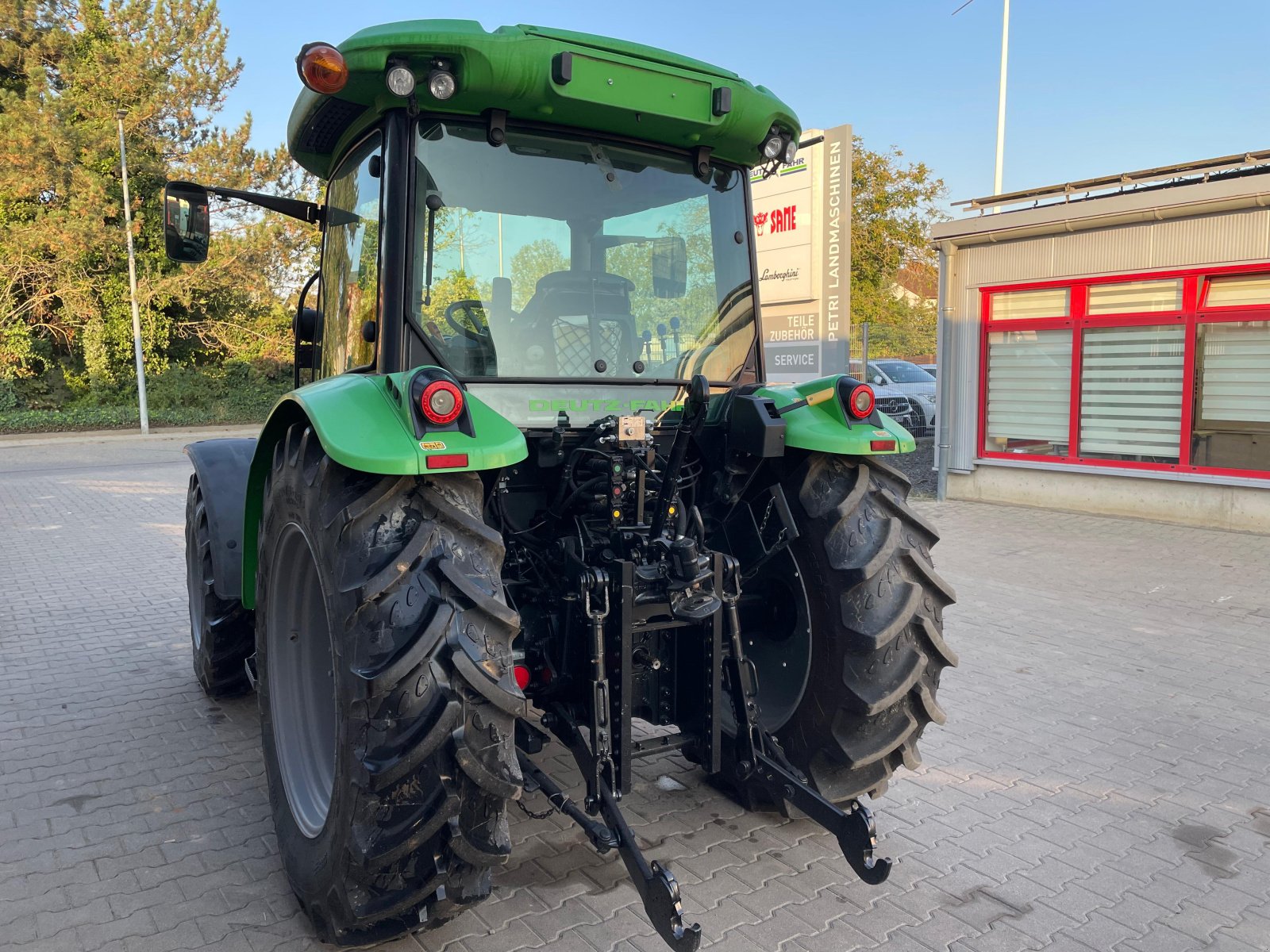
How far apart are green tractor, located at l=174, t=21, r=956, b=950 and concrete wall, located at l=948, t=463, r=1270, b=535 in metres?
7.72

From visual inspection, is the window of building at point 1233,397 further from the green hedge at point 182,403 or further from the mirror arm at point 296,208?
the green hedge at point 182,403

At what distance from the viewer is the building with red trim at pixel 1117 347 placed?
9211 millimetres

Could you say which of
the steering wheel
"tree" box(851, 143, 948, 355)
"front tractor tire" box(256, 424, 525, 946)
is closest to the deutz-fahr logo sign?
the steering wheel

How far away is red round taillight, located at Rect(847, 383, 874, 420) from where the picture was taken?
3.29 metres

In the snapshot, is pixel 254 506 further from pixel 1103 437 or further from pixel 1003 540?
pixel 1103 437

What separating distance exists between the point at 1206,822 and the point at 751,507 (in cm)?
215

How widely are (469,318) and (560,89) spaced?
77 centimetres

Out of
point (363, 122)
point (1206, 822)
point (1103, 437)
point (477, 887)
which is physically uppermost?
point (363, 122)

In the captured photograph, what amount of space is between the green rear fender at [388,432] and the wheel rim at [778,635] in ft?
4.18

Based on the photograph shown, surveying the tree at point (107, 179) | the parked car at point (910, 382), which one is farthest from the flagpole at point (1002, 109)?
the tree at point (107, 179)

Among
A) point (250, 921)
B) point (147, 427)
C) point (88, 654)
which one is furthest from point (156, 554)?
point (147, 427)

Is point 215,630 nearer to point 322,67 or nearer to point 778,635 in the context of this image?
point 778,635

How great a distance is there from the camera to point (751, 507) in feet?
11.6

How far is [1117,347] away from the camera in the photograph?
33.6 feet
